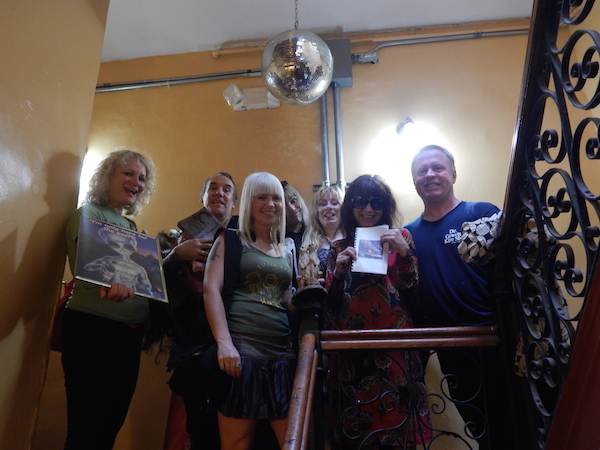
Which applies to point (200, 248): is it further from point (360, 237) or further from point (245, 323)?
point (360, 237)

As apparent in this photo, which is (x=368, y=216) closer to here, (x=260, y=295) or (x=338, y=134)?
(x=260, y=295)

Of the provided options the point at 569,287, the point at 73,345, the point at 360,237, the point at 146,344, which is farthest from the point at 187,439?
the point at 569,287

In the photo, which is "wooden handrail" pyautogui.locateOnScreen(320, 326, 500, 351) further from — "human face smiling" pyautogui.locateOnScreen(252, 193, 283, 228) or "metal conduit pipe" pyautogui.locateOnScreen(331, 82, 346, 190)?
"metal conduit pipe" pyautogui.locateOnScreen(331, 82, 346, 190)

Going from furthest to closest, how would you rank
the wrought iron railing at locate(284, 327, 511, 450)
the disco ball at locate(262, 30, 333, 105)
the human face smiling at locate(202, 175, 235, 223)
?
1. the human face smiling at locate(202, 175, 235, 223)
2. the disco ball at locate(262, 30, 333, 105)
3. the wrought iron railing at locate(284, 327, 511, 450)

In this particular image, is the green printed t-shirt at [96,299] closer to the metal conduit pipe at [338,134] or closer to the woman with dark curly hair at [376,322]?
the woman with dark curly hair at [376,322]

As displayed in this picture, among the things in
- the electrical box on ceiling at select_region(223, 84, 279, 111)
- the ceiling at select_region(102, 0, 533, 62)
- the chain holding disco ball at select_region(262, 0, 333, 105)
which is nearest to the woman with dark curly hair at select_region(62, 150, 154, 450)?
the chain holding disco ball at select_region(262, 0, 333, 105)

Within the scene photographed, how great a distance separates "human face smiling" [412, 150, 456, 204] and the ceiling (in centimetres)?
199

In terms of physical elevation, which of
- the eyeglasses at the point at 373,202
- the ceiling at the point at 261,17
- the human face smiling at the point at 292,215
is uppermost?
the ceiling at the point at 261,17

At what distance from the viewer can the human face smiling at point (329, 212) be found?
8.84 ft

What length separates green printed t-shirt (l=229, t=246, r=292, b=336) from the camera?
6.27ft

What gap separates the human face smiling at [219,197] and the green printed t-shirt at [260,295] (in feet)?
2.49

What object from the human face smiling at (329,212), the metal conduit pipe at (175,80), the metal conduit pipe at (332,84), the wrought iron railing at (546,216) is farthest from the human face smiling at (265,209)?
the metal conduit pipe at (175,80)

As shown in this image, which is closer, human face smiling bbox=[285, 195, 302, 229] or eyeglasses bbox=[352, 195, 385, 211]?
eyeglasses bbox=[352, 195, 385, 211]

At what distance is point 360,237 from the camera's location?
83.0 inches
